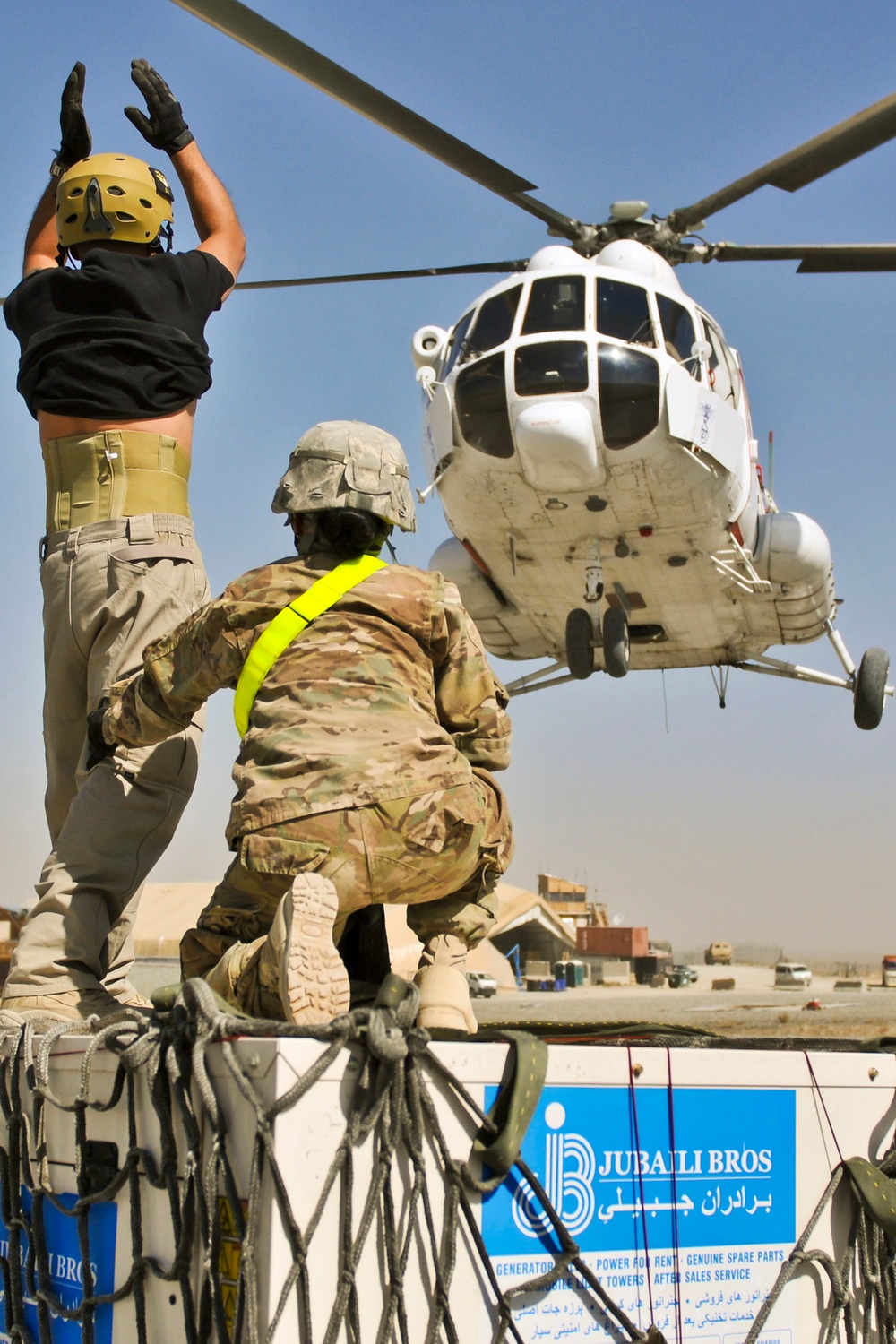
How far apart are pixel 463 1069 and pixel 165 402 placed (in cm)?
241

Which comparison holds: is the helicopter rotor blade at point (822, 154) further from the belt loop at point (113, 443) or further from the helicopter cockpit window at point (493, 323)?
the belt loop at point (113, 443)

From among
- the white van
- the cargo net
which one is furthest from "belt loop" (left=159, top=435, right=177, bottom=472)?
the white van

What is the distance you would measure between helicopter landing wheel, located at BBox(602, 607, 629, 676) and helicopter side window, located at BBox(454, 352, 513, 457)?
1804 mm

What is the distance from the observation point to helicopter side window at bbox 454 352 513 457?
31.4ft

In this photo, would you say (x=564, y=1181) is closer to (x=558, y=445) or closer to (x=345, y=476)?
(x=345, y=476)

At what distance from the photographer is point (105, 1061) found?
2.11m

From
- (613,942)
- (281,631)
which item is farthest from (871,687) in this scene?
(613,942)

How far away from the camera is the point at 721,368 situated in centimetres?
1060

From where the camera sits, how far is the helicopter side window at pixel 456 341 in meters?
10.2

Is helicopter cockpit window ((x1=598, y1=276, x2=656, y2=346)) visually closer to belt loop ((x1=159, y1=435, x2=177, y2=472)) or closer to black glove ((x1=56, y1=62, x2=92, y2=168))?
black glove ((x1=56, y1=62, x2=92, y2=168))

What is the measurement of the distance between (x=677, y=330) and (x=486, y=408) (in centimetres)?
167

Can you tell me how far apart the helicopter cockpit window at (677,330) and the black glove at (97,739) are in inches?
298

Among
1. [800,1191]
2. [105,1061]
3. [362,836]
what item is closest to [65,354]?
[362,836]

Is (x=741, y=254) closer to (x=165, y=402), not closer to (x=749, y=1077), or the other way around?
(x=165, y=402)
